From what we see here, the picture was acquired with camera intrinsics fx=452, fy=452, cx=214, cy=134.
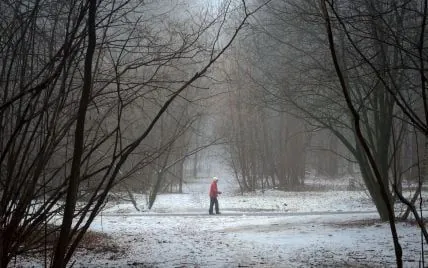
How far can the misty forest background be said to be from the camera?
6.77 feet

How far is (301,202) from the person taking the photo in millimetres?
23578

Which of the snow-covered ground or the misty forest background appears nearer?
the misty forest background

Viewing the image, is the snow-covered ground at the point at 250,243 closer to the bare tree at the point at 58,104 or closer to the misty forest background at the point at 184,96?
the misty forest background at the point at 184,96

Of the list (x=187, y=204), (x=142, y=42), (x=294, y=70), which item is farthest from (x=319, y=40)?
(x=187, y=204)

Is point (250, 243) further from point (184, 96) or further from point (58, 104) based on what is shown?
point (184, 96)

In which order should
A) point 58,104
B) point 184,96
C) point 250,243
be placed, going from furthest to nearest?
point 184,96 → point 250,243 → point 58,104

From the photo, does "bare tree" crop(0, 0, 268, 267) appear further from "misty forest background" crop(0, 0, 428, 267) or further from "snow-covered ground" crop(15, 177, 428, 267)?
"snow-covered ground" crop(15, 177, 428, 267)

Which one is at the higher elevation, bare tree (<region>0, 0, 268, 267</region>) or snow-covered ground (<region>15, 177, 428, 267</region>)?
bare tree (<region>0, 0, 268, 267</region>)

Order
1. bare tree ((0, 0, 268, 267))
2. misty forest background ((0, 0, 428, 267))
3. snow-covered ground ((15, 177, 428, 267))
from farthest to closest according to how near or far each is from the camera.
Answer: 1. snow-covered ground ((15, 177, 428, 267))
2. misty forest background ((0, 0, 428, 267))
3. bare tree ((0, 0, 268, 267))

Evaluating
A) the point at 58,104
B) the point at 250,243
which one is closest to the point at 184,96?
the point at 250,243

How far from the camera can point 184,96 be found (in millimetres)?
A: 21750

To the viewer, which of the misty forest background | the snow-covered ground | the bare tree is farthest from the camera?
the snow-covered ground

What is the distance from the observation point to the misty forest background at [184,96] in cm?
206

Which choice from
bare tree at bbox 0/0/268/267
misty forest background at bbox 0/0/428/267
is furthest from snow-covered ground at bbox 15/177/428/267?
bare tree at bbox 0/0/268/267
